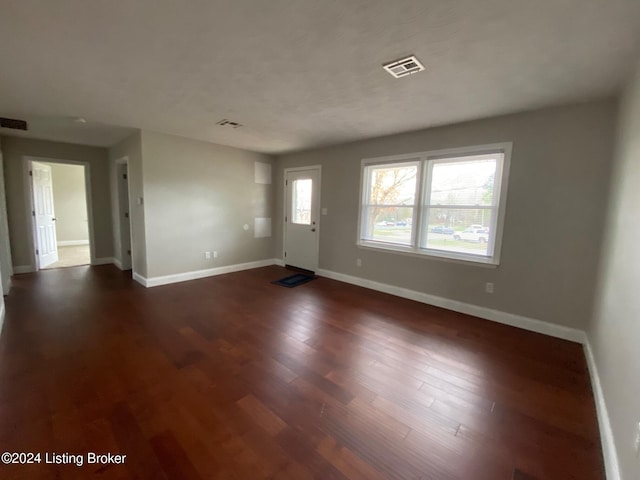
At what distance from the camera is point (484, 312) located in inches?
128

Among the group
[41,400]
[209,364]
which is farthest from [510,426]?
[41,400]

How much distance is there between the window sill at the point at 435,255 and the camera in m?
3.22

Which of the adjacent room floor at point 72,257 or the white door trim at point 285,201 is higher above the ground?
the white door trim at point 285,201

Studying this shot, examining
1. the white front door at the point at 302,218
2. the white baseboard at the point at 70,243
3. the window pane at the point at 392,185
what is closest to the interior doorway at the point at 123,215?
the white front door at the point at 302,218

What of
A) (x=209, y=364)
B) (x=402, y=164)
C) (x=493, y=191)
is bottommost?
(x=209, y=364)

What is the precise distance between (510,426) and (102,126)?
5572 mm

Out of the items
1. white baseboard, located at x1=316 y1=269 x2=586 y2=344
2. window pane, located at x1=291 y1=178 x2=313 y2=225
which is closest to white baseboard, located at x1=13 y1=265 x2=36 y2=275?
window pane, located at x1=291 y1=178 x2=313 y2=225

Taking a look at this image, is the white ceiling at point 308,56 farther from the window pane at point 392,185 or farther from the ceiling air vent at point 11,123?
the window pane at point 392,185

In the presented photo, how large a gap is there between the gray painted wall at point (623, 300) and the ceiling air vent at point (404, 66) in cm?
147

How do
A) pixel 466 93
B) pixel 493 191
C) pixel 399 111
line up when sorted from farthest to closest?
pixel 493 191, pixel 399 111, pixel 466 93

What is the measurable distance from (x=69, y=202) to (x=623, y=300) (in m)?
10.5

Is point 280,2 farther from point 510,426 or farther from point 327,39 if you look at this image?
point 510,426

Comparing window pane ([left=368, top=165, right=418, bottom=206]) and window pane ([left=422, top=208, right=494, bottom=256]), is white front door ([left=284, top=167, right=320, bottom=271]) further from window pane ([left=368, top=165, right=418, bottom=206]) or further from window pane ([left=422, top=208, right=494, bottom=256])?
window pane ([left=422, top=208, right=494, bottom=256])

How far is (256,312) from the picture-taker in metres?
3.29
